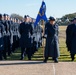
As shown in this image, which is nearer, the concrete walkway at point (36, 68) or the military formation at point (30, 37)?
the concrete walkway at point (36, 68)

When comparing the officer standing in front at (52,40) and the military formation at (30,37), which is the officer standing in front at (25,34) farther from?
the officer standing in front at (52,40)

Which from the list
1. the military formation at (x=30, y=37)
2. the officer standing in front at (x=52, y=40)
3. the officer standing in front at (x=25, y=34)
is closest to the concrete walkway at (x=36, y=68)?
the officer standing in front at (x=52, y=40)

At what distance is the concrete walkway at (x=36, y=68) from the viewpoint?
13.6m

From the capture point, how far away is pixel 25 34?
17.7 metres

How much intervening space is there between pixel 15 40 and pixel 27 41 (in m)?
4.08

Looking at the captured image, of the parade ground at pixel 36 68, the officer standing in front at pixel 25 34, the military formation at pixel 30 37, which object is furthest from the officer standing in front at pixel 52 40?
the officer standing in front at pixel 25 34

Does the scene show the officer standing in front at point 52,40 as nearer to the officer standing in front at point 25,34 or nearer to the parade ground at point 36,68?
the parade ground at point 36,68

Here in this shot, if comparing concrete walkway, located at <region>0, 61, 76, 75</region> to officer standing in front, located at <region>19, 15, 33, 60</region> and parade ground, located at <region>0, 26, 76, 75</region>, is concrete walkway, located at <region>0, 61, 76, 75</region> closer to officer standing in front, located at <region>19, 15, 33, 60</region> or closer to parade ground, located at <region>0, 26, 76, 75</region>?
parade ground, located at <region>0, 26, 76, 75</region>

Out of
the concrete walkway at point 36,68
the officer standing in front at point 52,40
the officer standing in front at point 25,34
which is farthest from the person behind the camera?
the officer standing in front at point 25,34

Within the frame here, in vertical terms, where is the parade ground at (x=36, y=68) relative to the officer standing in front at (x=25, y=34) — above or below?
below

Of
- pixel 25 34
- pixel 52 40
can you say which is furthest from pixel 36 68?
pixel 25 34

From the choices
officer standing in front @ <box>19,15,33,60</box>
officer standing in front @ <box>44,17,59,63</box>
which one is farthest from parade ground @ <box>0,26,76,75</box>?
officer standing in front @ <box>19,15,33,60</box>

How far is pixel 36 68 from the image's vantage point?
14.5m

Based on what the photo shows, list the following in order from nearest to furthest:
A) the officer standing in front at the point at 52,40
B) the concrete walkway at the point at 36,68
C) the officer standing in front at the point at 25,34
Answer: the concrete walkway at the point at 36,68, the officer standing in front at the point at 52,40, the officer standing in front at the point at 25,34
